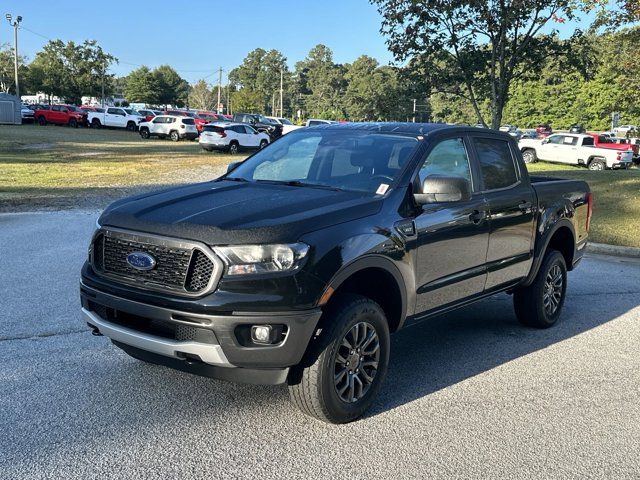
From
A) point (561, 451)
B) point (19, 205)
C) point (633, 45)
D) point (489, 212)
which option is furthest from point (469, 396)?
point (633, 45)

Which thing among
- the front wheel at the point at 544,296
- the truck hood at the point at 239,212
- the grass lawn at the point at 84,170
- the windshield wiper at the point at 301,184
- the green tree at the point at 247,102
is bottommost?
the grass lawn at the point at 84,170

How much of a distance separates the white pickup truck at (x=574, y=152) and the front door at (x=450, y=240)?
25.3 meters

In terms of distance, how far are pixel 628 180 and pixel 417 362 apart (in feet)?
50.2

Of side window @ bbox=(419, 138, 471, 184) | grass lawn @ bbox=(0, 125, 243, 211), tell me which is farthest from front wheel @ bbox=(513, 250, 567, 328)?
grass lawn @ bbox=(0, 125, 243, 211)

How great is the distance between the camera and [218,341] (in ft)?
11.0

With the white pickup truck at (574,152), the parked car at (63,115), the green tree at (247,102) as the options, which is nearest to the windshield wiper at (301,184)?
the white pickup truck at (574,152)

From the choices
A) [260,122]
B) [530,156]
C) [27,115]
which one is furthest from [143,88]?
[530,156]

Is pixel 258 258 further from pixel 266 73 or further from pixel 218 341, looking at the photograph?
pixel 266 73

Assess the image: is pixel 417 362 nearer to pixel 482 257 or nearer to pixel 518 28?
pixel 482 257

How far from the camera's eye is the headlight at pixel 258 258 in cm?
339

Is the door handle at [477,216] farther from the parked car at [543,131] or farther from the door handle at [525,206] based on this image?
the parked car at [543,131]

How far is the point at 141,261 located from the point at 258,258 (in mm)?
730

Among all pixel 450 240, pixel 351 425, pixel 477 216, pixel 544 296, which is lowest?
pixel 351 425

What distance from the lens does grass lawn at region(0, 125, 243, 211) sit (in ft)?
46.8
